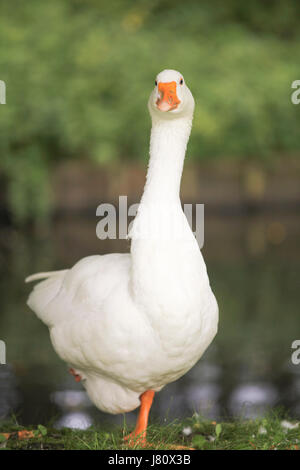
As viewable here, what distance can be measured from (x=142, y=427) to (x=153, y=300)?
699 mm

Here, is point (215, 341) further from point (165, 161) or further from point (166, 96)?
point (166, 96)

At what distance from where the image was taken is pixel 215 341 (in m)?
5.81

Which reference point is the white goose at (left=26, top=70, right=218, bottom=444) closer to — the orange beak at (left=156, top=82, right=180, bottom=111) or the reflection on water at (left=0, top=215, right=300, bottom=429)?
the orange beak at (left=156, top=82, right=180, bottom=111)

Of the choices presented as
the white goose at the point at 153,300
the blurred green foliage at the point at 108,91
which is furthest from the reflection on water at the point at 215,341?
the blurred green foliage at the point at 108,91

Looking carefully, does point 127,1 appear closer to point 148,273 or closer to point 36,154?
point 36,154

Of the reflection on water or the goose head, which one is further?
the reflection on water

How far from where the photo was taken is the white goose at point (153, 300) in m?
2.68

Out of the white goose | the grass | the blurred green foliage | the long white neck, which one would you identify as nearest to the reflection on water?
the grass

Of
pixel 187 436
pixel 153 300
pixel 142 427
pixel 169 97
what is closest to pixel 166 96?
pixel 169 97

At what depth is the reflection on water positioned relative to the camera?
14.3ft

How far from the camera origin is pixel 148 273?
2695mm

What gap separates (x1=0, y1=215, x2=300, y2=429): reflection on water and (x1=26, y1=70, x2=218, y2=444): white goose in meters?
0.77

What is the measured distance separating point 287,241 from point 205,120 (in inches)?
115

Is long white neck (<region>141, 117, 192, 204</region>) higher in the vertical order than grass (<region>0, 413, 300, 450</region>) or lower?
higher
